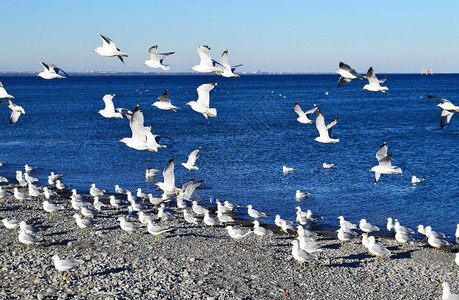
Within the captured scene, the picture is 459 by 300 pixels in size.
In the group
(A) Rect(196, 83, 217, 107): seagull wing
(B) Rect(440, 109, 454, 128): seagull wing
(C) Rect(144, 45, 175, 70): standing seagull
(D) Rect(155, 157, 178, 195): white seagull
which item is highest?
(C) Rect(144, 45, 175, 70): standing seagull

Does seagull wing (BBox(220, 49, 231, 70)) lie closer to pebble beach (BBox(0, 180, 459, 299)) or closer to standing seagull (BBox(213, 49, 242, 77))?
standing seagull (BBox(213, 49, 242, 77))

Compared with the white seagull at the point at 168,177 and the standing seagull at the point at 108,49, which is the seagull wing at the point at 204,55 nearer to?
the standing seagull at the point at 108,49

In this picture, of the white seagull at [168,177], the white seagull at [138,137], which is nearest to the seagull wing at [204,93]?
the white seagull at [138,137]

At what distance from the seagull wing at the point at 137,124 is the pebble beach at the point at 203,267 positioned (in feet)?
10.8

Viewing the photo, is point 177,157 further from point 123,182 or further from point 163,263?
point 163,263

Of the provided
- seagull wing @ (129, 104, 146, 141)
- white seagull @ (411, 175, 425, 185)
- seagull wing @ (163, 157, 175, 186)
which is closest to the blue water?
white seagull @ (411, 175, 425, 185)

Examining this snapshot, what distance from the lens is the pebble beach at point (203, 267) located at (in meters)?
11.8

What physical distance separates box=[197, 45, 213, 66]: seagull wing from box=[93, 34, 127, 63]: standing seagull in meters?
2.05

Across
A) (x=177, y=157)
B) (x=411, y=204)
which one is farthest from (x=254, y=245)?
(x=177, y=157)

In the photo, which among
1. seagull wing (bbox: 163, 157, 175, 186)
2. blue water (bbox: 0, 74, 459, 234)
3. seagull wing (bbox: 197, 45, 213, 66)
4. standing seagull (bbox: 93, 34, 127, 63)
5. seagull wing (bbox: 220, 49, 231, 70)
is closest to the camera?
standing seagull (bbox: 93, 34, 127, 63)

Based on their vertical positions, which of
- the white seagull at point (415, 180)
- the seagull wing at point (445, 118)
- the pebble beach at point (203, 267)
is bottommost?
the white seagull at point (415, 180)

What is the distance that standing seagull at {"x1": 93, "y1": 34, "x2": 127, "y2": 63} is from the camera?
14.0 meters

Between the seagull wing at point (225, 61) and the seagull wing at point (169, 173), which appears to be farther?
the seagull wing at point (169, 173)

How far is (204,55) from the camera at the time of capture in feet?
47.2
